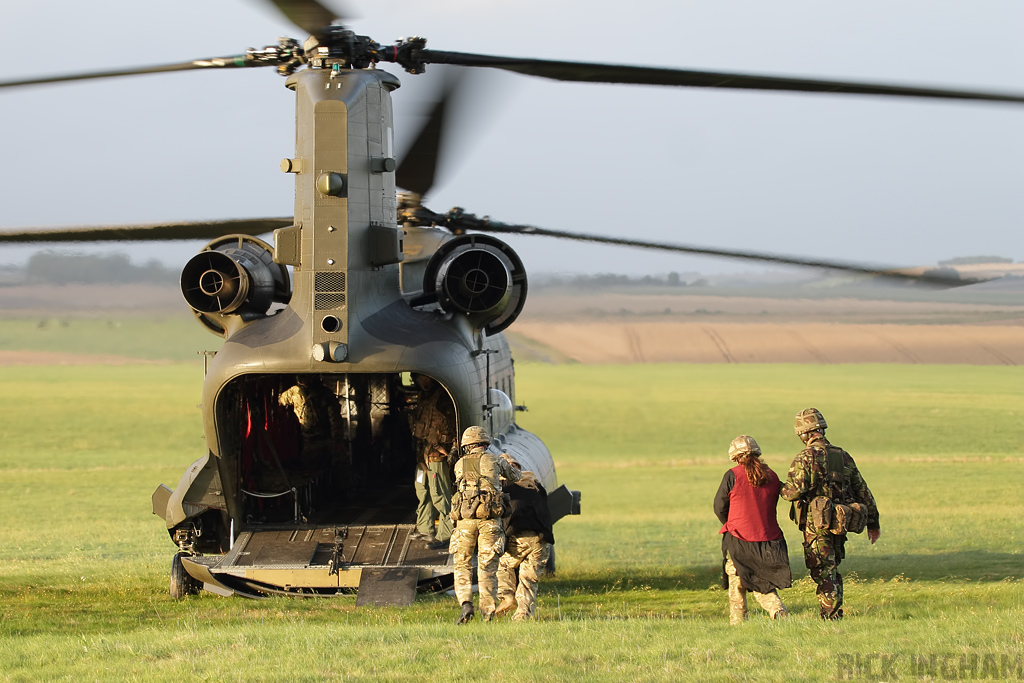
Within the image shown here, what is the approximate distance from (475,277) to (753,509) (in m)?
4.12

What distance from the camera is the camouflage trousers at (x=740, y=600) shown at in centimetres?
848

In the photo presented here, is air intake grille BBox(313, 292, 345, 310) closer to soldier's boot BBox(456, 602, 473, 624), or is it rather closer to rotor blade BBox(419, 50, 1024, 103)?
rotor blade BBox(419, 50, 1024, 103)

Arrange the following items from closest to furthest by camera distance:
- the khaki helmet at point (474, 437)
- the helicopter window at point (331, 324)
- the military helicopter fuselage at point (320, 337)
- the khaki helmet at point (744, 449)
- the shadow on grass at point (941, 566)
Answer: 1. the khaki helmet at point (744, 449)
2. the khaki helmet at point (474, 437)
3. the helicopter window at point (331, 324)
4. the military helicopter fuselage at point (320, 337)
5. the shadow on grass at point (941, 566)

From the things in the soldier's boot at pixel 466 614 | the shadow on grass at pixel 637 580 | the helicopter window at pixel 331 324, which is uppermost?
the helicopter window at pixel 331 324

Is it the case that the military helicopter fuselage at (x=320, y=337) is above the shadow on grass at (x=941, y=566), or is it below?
above

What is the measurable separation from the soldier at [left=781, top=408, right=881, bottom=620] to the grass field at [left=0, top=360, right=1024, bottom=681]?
Answer: 18.5 inches

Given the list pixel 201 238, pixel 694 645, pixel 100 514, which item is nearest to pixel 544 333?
pixel 100 514

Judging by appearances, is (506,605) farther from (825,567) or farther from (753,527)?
(825,567)

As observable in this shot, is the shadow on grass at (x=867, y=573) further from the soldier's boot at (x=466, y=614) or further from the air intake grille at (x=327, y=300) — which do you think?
the air intake grille at (x=327, y=300)

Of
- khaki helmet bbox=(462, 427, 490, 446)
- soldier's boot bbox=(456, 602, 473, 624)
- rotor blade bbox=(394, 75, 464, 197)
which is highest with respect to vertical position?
rotor blade bbox=(394, 75, 464, 197)


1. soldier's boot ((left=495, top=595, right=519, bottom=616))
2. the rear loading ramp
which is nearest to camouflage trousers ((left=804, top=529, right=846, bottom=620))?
soldier's boot ((left=495, top=595, right=519, bottom=616))

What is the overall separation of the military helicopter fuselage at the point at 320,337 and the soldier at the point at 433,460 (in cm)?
26

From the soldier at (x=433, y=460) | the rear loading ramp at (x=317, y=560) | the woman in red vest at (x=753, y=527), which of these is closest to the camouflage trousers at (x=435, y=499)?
the soldier at (x=433, y=460)

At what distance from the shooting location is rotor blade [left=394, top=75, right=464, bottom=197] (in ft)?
38.7
